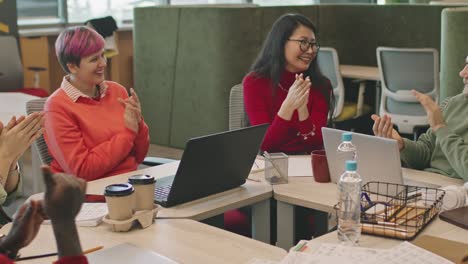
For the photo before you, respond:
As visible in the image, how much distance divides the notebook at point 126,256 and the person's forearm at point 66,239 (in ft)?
1.57

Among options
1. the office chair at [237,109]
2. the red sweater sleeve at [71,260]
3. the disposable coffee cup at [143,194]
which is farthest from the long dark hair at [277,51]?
the red sweater sleeve at [71,260]

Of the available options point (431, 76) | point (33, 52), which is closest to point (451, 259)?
point (431, 76)

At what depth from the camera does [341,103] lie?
18.8ft

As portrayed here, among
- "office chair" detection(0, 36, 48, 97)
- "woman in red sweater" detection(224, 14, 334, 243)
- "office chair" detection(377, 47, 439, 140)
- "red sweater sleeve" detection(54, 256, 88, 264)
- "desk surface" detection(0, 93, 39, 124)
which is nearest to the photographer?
"red sweater sleeve" detection(54, 256, 88, 264)

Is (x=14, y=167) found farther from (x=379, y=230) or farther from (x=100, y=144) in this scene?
(x=379, y=230)

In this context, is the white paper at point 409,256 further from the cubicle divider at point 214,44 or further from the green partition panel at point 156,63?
the green partition panel at point 156,63

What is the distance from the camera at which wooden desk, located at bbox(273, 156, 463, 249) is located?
7.88 feet

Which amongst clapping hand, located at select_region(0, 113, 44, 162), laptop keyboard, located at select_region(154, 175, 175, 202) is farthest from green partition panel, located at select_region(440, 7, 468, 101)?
clapping hand, located at select_region(0, 113, 44, 162)

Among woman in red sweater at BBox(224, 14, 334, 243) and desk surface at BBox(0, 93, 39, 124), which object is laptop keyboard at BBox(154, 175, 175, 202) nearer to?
woman in red sweater at BBox(224, 14, 334, 243)

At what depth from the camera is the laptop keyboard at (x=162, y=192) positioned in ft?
7.79

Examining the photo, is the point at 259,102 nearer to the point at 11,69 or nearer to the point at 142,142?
the point at 142,142

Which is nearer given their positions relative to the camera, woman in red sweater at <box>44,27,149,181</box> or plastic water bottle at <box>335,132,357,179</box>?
plastic water bottle at <box>335,132,357,179</box>

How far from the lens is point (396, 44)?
6391 mm

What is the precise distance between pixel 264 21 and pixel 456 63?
226cm
